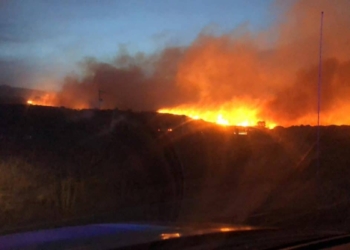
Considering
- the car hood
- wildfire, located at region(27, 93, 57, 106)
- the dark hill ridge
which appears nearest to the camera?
the car hood

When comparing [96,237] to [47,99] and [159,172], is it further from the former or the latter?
[47,99]

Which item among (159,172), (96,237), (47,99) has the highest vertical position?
(47,99)

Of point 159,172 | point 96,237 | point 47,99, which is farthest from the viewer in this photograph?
point 47,99

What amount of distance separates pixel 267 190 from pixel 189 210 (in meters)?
3.25

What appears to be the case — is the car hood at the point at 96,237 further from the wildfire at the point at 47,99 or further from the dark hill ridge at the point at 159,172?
the wildfire at the point at 47,99

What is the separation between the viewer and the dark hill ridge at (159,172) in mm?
12328

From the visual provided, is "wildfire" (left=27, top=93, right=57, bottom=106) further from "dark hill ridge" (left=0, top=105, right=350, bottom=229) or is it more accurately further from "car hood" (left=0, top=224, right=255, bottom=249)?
"car hood" (left=0, top=224, right=255, bottom=249)

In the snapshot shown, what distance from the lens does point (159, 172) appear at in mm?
16453

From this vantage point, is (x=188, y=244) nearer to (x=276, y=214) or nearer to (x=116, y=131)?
(x=276, y=214)

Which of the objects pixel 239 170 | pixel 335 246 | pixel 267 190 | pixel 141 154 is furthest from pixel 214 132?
pixel 335 246

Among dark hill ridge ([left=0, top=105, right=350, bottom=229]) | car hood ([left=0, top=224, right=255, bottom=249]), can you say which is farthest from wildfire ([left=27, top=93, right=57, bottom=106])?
car hood ([left=0, top=224, right=255, bottom=249])

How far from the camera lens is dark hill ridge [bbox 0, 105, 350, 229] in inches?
485

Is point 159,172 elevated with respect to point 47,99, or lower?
lower

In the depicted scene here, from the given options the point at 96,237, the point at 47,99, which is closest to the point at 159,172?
the point at 96,237
